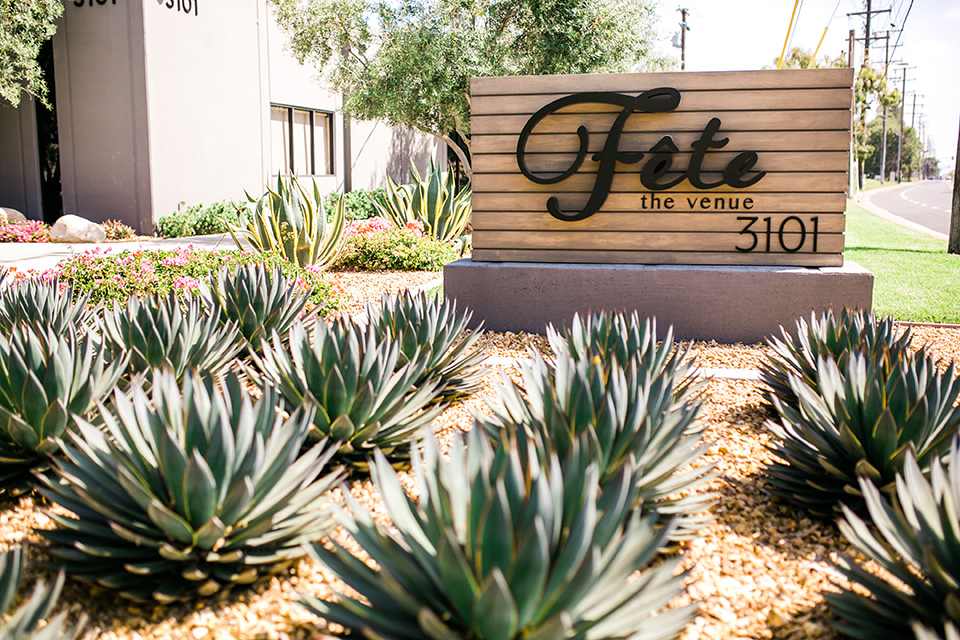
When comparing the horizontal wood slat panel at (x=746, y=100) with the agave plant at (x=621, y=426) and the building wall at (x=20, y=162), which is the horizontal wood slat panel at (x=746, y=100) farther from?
the building wall at (x=20, y=162)

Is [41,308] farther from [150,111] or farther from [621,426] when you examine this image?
[150,111]

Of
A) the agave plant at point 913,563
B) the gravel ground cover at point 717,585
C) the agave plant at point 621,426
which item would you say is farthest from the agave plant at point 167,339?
the agave plant at point 913,563

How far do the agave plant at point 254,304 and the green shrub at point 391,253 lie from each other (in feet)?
15.0

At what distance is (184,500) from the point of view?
7.47ft

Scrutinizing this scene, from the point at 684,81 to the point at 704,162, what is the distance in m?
0.68

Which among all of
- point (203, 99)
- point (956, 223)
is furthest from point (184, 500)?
point (203, 99)

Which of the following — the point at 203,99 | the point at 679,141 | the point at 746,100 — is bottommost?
the point at 679,141

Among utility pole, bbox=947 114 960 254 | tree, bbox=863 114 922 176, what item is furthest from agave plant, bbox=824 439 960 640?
tree, bbox=863 114 922 176

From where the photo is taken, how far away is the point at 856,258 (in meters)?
11.5

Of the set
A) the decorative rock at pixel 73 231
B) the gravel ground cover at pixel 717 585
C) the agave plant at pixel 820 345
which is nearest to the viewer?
the gravel ground cover at pixel 717 585

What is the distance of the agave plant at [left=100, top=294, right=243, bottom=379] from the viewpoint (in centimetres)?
382

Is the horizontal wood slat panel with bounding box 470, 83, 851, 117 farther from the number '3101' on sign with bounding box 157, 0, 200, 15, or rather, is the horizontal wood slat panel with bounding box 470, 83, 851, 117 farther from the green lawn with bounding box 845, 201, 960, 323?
the number '3101' on sign with bounding box 157, 0, 200, 15

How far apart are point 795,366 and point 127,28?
44.0ft

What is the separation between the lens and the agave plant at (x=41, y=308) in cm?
429
